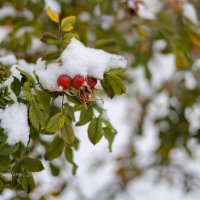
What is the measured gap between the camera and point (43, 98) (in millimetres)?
1055

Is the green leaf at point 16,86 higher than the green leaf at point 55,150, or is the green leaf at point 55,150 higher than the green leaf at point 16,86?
the green leaf at point 16,86

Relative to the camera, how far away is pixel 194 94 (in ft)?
Answer: 7.41

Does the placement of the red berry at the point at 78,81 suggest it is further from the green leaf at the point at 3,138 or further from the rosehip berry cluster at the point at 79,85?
the green leaf at the point at 3,138

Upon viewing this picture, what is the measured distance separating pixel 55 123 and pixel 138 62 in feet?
4.03

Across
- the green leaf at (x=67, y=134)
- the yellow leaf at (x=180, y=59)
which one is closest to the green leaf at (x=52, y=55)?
the green leaf at (x=67, y=134)

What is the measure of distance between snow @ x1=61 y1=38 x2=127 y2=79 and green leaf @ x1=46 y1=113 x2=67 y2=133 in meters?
0.11

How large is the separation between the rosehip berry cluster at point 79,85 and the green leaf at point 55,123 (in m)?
0.07

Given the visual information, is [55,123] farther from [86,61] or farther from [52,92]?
[86,61]

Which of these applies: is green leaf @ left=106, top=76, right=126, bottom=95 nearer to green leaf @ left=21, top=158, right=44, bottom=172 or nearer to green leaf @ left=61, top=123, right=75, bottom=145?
green leaf @ left=61, top=123, right=75, bottom=145

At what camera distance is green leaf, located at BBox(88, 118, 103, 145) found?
116cm

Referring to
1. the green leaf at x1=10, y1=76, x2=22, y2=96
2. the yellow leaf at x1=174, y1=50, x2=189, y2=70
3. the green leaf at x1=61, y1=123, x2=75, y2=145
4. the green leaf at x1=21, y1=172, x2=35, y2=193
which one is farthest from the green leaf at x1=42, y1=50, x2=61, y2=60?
the yellow leaf at x1=174, y1=50, x2=189, y2=70

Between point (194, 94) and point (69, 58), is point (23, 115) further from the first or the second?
point (194, 94)

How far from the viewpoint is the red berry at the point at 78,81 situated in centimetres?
97

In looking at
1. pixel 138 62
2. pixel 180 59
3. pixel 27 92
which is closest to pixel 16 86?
pixel 27 92
